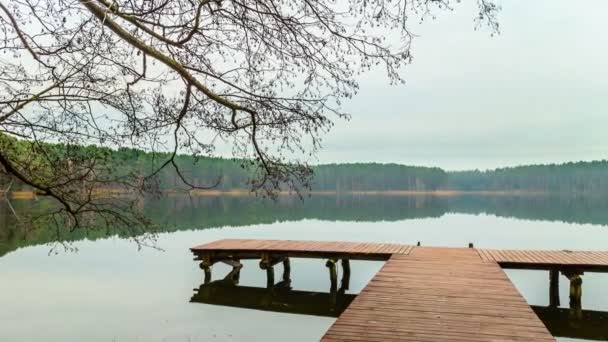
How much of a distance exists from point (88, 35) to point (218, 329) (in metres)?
7.49

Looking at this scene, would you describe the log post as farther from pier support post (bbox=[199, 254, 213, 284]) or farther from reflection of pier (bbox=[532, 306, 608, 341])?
reflection of pier (bbox=[532, 306, 608, 341])

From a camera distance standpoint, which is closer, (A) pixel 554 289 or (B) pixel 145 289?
(A) pixel 554 289

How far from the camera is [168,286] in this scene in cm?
1474

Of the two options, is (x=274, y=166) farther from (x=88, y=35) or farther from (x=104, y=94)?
(x=88, y=35)

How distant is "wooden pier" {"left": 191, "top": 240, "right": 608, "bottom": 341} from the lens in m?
5.60

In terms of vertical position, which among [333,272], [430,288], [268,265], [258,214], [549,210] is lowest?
[258,214]

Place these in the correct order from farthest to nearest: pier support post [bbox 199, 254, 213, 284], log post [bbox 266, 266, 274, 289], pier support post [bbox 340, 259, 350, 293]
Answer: pier support post [bbox 340, 259, 350, 293], pier support post [bbox 199, 254, 213, 284], log post [bbox 266, 266, 274, 289]

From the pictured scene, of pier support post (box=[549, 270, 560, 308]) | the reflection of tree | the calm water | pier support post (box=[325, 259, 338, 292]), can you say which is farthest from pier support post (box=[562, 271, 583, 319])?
the reflection of tree

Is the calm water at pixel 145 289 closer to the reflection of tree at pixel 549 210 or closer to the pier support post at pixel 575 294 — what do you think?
the pier support post at pixel 575 294

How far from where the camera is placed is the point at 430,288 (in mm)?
8023

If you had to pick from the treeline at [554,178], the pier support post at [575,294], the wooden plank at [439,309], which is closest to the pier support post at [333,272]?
the wooden plank at [439,309]

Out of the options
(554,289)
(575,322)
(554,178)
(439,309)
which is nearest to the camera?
(439,309)

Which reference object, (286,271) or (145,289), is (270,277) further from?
(145,289)

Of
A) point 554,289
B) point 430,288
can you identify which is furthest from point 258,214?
point 430,288
